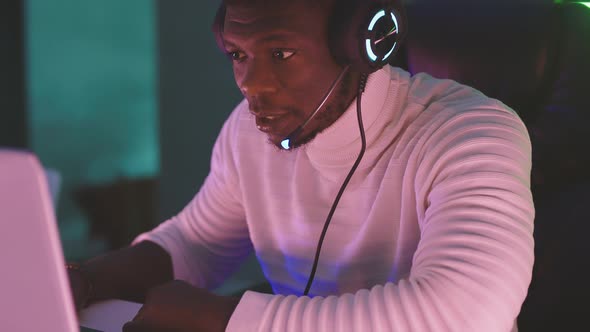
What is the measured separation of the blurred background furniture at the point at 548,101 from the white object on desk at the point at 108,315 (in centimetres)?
66

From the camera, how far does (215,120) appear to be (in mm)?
1999

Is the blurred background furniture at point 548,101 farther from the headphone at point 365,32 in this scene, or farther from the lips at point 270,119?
the lips at point 270,119

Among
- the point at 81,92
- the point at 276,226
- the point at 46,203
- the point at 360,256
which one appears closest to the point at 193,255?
the point at 276,226

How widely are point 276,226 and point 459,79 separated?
Answer: 454mm

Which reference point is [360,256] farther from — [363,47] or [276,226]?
[363,47]

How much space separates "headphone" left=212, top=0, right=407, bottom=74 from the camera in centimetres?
84

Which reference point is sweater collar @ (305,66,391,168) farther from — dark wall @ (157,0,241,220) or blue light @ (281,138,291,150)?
dark wall @ (157,0,241,220)

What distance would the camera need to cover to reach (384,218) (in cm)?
95

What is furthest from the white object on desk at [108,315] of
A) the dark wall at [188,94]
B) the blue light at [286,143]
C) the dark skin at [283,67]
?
the dark wall at [188,94]

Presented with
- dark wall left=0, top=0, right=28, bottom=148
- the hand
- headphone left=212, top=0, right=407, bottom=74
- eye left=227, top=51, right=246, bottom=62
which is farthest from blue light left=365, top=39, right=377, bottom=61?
dark wall left=0, top=0, right=28, bottom=148

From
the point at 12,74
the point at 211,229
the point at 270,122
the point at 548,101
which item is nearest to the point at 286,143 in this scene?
the point at 270,122

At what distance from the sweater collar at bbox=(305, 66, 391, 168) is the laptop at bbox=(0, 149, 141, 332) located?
0.61 metres

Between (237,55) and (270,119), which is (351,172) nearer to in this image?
(270,119)

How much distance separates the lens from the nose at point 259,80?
0.90 meters
